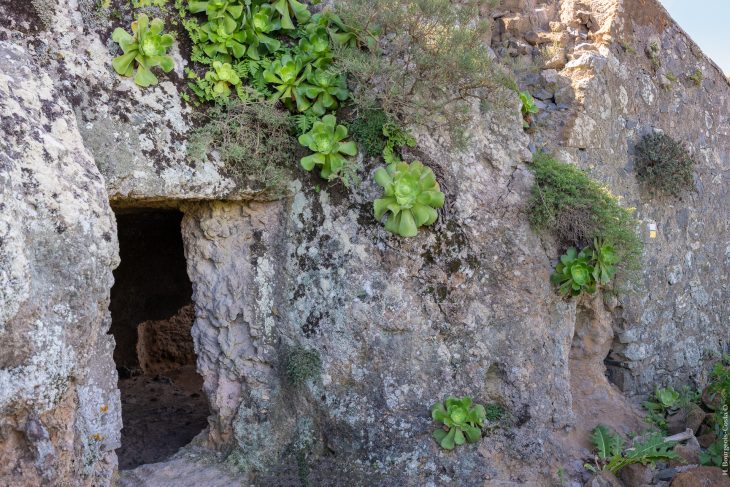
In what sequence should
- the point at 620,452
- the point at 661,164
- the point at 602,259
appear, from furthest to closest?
the point at 661,164 < the point at 620,452 < the point at 602,259

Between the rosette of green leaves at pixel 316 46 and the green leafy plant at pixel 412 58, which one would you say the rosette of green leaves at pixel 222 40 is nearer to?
the rosette of green leaves at pixel 316 46

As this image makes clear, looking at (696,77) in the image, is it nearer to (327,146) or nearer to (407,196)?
(407,196)

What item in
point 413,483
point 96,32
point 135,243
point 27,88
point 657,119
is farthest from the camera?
point 135,243

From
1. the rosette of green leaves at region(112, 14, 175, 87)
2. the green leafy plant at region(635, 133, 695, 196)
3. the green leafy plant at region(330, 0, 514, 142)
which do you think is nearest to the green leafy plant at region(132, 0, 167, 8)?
the rosette of green leaves at region(112, 14, 175, 87)

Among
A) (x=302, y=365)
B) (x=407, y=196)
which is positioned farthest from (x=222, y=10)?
(x=302, y=365)

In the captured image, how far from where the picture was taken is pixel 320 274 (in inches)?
151

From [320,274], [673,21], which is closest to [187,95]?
[320,274]

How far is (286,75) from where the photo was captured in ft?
12.2

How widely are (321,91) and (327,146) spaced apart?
323 mm

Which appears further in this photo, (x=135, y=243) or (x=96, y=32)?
(x=135, y=243)

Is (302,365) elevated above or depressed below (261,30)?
below

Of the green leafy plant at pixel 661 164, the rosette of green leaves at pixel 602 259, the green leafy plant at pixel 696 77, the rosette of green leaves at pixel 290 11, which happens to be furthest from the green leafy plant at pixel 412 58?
the green leafy plant at pixel 696 77

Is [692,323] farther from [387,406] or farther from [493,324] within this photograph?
[387,406]

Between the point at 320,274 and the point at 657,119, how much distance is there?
324 cm
